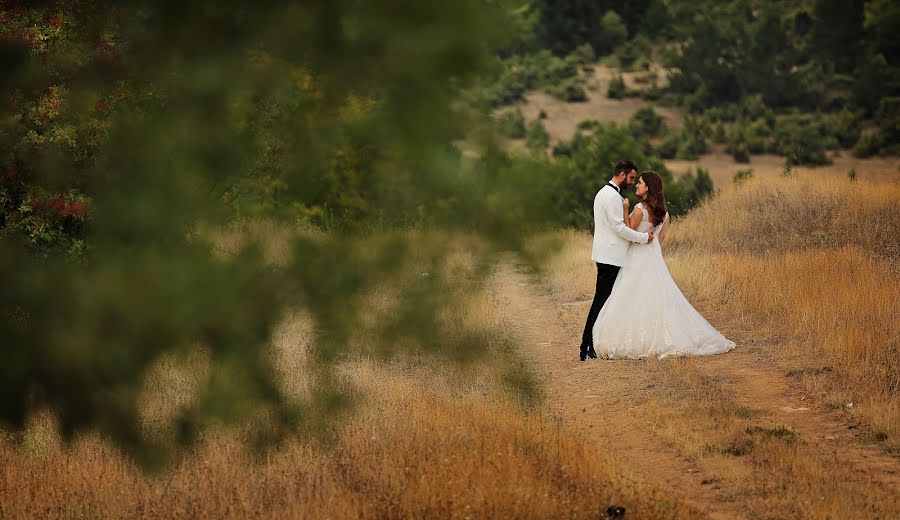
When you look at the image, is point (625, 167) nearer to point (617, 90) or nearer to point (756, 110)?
point (756, 110)

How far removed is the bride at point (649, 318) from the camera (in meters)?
11.2

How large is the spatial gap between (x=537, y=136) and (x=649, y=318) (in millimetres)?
31494

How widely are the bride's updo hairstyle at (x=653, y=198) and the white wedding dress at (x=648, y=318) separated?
351mm

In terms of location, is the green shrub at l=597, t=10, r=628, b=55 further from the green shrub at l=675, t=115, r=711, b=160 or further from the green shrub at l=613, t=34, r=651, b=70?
the green shrub at l=675, t=115, r=711, b=160

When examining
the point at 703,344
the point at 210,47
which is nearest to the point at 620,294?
the point at 703,344

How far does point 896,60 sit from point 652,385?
37887 mm

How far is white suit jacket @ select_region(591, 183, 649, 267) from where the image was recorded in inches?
420

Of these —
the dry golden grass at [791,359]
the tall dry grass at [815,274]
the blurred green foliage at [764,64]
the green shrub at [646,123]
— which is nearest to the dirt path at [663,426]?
the dry golden grass at [791,359]

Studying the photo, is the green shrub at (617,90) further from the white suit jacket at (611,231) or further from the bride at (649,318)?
the white suit jacket at (611,231)

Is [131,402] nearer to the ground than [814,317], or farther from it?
farther from it

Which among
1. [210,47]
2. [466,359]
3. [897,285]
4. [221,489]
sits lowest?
[221,489]

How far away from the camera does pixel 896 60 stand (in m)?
43.3

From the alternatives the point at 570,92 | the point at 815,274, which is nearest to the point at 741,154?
the point at 570,92

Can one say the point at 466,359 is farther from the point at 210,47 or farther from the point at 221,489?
the point at 221,489
